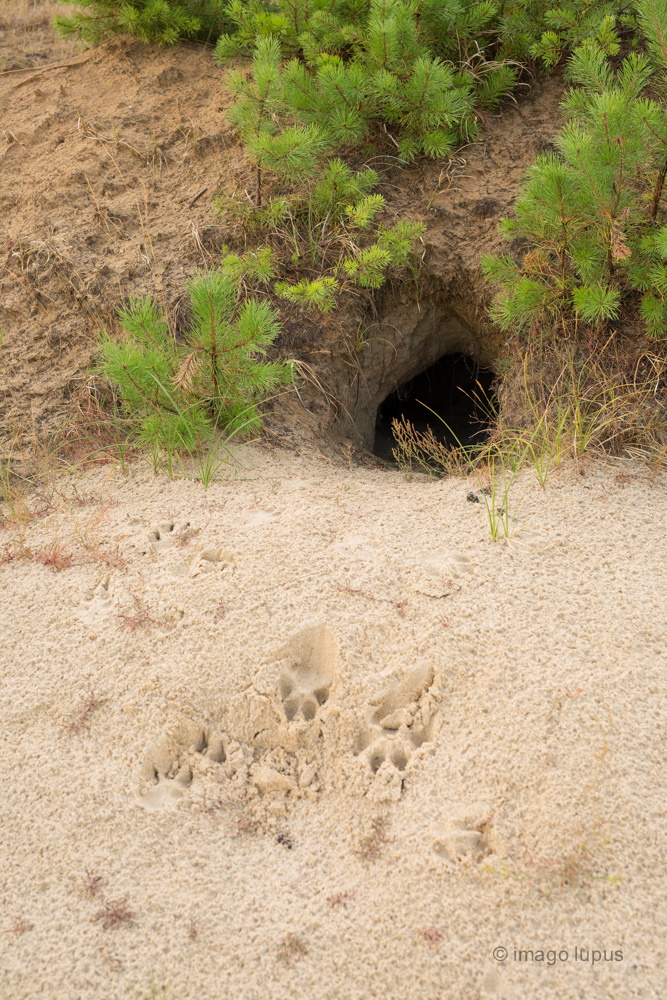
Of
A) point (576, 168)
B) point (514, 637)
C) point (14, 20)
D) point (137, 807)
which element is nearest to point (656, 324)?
point (576, 168)

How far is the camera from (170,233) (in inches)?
136

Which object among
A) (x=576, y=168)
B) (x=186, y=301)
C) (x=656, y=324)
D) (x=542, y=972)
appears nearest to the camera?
(x=542, y=972)

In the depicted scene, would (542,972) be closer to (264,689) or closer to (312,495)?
(264,689)

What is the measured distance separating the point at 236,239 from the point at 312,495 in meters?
1.47

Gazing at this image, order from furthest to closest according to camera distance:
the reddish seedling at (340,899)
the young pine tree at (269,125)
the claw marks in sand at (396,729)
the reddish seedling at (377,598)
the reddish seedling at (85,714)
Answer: the young pine tree at (269,125) → the reddish seedling at (377,598) → the reddish seedling at (85,714) → the claw marks in sand at (396,729) → the reddish seedling at (340,899)

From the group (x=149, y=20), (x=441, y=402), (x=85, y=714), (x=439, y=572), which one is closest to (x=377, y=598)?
(x=439, y=572)

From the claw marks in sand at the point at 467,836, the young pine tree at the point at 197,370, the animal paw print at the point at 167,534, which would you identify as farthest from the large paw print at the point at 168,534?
the claw marks in sand at the point at 467,836

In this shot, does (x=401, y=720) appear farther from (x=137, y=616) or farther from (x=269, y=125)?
(x=269, y=125)

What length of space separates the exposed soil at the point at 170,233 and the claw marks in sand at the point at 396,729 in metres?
1.37

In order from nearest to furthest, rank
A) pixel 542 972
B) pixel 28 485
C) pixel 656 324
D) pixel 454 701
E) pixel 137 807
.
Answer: pixel 542 972 < pixel 137 807 < pixel 454 701 < pixel 656 324 < pixel 28 485

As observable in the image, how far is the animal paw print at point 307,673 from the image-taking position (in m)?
2.05

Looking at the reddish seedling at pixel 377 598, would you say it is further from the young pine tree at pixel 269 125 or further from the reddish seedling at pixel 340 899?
the young pine tree at pixel 269 125

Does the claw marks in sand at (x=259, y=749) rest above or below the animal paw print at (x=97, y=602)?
below

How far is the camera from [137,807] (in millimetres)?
1850
